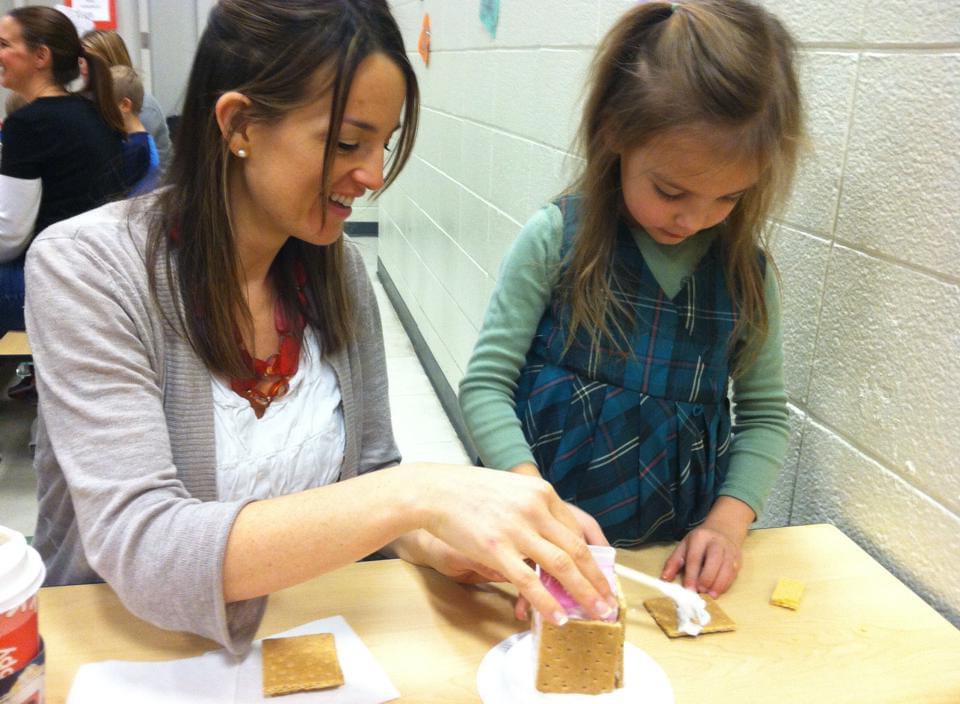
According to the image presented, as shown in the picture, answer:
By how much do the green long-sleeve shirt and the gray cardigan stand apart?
42cm

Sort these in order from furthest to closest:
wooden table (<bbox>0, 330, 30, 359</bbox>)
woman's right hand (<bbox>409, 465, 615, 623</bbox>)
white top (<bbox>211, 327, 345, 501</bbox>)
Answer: wooden table (<bbox>0, 330, 30, 359</bbox>), white top (<bbox>211, 327, 345, 501</bbox>), woman's right hand (<bbox>409, 465, 615, 623</bbox>)

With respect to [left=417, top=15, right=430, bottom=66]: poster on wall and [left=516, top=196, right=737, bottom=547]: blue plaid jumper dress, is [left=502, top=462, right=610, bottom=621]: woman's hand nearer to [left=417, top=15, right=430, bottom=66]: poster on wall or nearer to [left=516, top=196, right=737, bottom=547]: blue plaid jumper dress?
[left=516, top=196, right=737, bottom=547]: blue plaid jumper dress

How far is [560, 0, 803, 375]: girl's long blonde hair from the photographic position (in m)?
1.06

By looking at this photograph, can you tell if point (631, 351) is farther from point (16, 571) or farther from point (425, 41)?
point (425, 41)

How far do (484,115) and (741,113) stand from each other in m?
1.89

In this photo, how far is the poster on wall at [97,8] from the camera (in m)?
5.17

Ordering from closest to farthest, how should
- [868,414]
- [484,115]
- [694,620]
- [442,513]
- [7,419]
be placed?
[442,513] → [694,620] → [868,414] → [484,115] → [7,419]

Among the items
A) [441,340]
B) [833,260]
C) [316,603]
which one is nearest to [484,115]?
[441,340]

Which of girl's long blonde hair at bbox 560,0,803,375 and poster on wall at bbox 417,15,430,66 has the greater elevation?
poster on wall at bbox 417,15,430,66

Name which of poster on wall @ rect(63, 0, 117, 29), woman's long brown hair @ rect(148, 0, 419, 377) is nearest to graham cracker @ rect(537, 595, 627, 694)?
woman's long brown hair @ rect(148, 0, 419, 377)

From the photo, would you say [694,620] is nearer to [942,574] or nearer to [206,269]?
[942,574]

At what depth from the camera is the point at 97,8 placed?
5.18 metres

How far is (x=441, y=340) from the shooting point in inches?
140

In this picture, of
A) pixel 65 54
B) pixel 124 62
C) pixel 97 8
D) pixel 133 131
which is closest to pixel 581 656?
pixel 65 54
